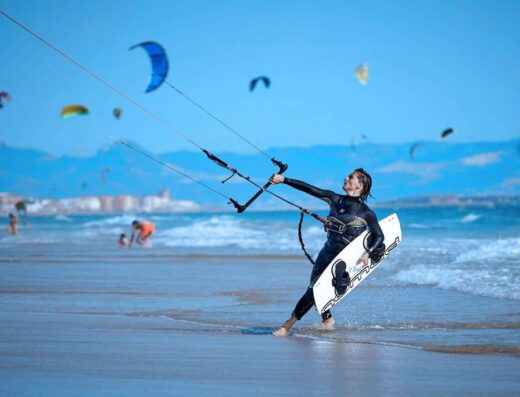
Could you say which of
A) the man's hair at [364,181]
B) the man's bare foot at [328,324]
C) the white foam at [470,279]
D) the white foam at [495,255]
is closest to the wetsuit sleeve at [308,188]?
the man's hair at [364,181]

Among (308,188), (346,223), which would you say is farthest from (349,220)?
(308,188)

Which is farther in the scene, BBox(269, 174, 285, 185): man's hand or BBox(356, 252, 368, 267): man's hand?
BBox(356, 252, 368, 267): man's hand

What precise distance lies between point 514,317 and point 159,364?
13.3ft

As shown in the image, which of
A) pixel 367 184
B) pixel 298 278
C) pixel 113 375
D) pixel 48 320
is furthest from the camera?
pixel 298 278

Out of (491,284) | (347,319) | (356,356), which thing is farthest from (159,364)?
(491,284)

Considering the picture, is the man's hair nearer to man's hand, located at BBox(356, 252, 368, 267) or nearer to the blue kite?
man's hand, located at BBox(356, 252, 368, 267)

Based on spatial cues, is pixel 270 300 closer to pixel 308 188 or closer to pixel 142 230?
pixel 308 188

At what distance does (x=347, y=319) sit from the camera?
910cm

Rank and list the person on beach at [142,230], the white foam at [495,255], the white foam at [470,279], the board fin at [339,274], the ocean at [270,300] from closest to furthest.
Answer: the ocean at [270,300]
the board fin at [339,274]
the white foam at [470,279]
the white foam at [495,255]
the person on beach at [142,230]

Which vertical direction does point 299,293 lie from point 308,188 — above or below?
below

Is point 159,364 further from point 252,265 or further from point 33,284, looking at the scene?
point 252,265

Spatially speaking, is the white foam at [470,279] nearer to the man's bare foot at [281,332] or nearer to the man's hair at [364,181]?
the man's hair at [364,181]

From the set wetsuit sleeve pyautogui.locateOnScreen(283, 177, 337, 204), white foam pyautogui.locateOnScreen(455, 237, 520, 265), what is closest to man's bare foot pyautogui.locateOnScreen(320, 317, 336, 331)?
wetsuit sleeve pyautogui.locateOnScreen(283, 177, 337, 204)

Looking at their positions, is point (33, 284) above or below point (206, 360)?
above
